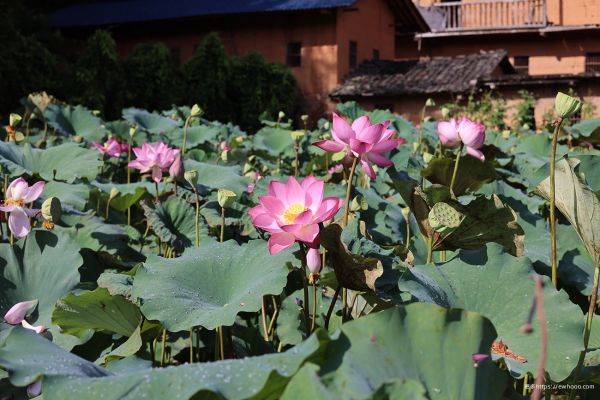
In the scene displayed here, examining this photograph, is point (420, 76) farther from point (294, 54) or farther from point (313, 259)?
point (313, 259)

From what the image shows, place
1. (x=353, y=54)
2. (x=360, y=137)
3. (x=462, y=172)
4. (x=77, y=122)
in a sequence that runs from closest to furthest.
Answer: (x=360, y=137)
(x=462, y=172)
(x=77, y=122)
(x=353, y=54)

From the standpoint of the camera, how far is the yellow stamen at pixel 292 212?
1.04 m

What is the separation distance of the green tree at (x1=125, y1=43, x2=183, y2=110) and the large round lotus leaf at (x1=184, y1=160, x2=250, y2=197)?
11.8 metres

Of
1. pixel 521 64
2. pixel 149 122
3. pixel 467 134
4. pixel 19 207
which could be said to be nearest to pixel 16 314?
pixel 19 207

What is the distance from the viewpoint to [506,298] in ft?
3.46

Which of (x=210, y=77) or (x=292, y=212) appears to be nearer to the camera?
(x=292, y=212)

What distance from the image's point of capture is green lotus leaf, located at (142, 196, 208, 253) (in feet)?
5.64

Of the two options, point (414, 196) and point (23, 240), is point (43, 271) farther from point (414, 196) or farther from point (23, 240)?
point (414, 196)

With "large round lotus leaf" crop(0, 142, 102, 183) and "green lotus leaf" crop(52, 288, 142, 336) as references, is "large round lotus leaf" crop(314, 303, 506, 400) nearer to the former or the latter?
"green lotus leaf" crop(52, 288, 142, 336)

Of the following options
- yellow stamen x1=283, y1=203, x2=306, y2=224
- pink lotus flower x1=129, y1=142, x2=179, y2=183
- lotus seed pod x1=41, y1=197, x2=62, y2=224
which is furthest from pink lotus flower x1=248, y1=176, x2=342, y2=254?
pink lotus flower x1=129, y1=142, x2=179, y2=183

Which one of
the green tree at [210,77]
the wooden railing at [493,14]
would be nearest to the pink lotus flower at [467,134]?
the green tree at [210,77]

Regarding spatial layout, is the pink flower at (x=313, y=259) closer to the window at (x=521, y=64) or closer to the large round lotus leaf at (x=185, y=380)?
the large round lotus leaf at (x=185, y=380)

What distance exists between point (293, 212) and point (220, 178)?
108 centimetres

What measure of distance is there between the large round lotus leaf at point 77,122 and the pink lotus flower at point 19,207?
2.00 meters
